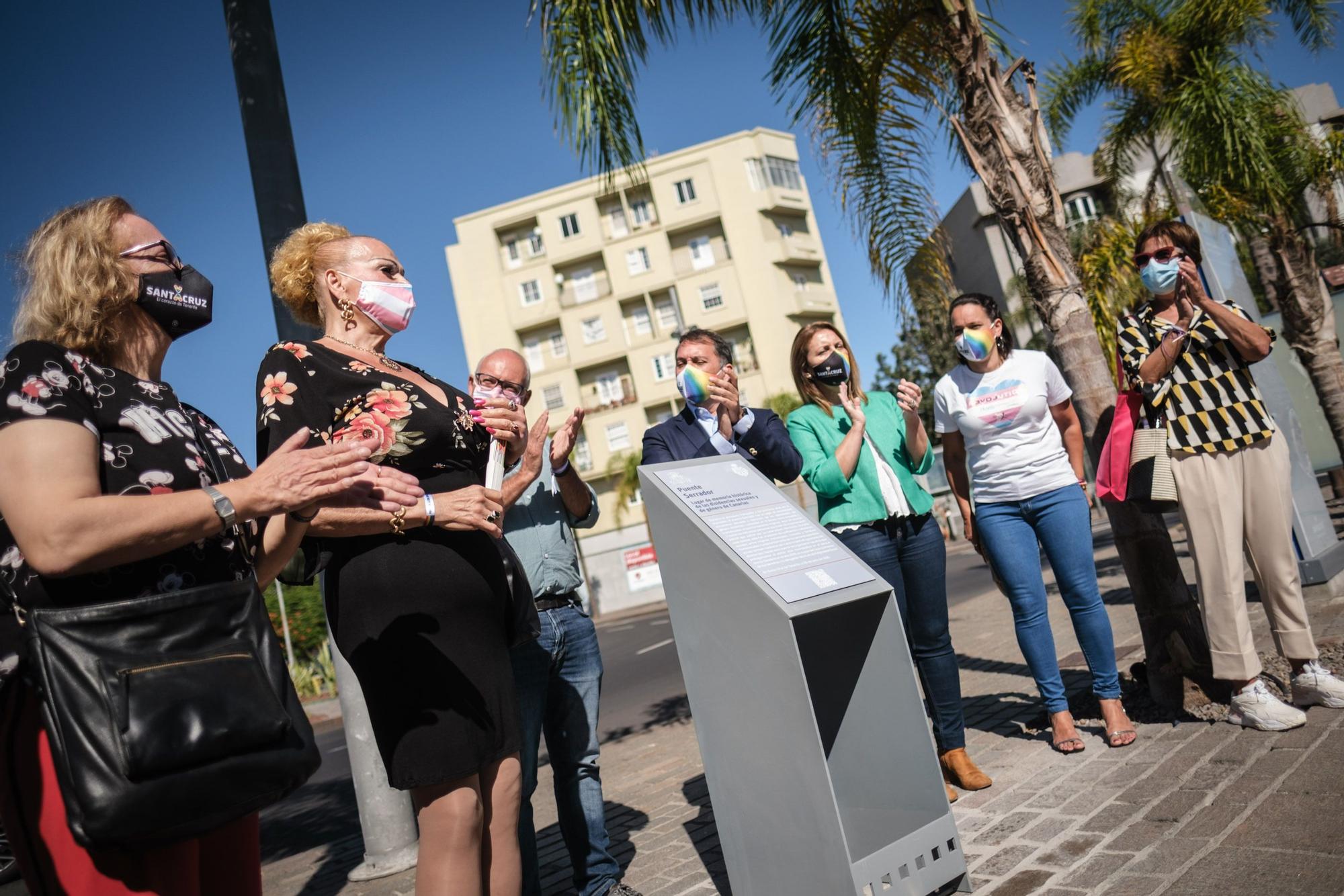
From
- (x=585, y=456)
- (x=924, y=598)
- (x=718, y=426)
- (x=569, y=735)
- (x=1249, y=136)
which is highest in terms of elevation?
(x=585, y=456)

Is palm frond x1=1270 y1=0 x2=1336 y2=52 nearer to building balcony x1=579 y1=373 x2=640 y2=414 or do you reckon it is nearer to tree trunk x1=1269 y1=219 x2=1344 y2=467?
tree trunk x1=1269 y1=219 x2=1344 y2=467

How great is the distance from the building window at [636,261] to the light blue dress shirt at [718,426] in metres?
46.7

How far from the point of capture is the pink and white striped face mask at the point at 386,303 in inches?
101

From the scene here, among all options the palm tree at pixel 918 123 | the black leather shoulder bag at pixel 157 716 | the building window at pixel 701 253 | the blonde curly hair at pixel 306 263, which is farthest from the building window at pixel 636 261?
the black leather shoulder bag at pixel 157 716

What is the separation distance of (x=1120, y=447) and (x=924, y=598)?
1168 mm

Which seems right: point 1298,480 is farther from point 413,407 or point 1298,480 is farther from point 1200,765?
point 413,407

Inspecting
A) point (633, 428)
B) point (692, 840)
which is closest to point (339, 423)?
point (692, 840)

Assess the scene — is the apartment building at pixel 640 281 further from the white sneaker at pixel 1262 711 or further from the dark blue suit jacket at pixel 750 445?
the white sneaker at pixel 1262 711

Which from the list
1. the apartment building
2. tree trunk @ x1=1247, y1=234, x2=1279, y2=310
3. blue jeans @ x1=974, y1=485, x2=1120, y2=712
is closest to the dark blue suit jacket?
blue jeans @ x1=974, y1=485, x2=1120, y2=712

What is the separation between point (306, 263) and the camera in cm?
268

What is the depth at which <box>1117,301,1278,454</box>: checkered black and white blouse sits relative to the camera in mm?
→ 3934

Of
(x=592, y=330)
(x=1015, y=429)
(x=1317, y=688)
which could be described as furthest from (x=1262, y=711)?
(x=592, y=330)

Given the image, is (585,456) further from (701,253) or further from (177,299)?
(177,299)

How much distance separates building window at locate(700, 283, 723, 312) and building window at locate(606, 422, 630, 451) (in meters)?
8.00
